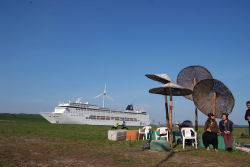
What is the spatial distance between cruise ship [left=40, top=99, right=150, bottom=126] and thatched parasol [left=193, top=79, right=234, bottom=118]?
51029 mm

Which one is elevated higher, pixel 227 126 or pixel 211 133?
pixel 227 126

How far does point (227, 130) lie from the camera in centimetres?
741

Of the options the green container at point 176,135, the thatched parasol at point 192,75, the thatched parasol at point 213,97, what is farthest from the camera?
the thatched parasol at point 192,75

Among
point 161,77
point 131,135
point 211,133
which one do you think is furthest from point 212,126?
point 131,135

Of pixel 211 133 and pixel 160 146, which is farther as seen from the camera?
pixel 211 133

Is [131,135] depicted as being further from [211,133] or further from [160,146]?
[211,133]

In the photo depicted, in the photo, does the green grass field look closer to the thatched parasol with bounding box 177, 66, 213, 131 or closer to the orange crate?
the orange crate

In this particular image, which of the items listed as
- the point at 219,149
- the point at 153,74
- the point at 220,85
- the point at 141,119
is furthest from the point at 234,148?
the point at 141,119

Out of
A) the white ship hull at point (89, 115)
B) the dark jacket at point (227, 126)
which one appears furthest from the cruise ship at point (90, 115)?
the dark jacket at point (227, 126)

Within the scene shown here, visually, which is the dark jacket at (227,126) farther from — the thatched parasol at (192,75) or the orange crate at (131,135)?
the orange crate at (131,135)

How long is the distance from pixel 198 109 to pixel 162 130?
8.24ft

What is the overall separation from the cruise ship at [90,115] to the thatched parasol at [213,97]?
167 feet

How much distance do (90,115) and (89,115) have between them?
366 mm

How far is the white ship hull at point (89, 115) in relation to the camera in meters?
56.6
